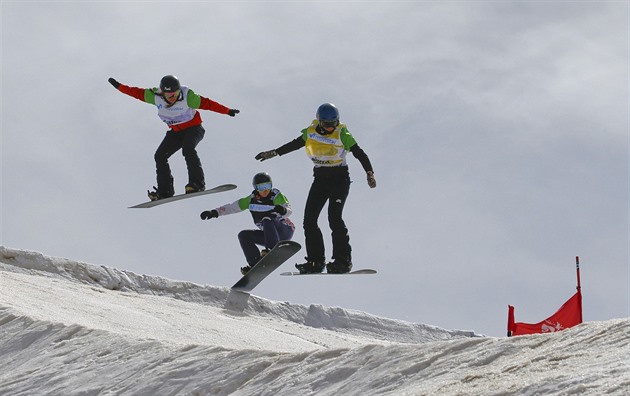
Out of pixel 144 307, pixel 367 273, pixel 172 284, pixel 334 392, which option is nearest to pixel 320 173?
pixel 367 273

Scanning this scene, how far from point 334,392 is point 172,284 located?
10346 mm

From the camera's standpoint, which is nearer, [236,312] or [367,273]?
[367,273]

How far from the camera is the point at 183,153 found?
15570mm

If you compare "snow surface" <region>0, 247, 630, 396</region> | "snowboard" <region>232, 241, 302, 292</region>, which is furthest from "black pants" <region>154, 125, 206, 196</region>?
"snow surface" <region>0, 247, 630, 396</region>

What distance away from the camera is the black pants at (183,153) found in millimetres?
15523

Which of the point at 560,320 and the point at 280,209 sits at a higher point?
the point at 280,209

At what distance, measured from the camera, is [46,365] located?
9.65 metres

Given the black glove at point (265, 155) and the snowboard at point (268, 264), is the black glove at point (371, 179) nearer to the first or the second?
the black glove at point (265, 155)

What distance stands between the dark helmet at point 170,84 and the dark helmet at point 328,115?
2303 mm

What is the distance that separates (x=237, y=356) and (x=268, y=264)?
25.7 ft

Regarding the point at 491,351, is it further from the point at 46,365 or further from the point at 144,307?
the point at 144,307

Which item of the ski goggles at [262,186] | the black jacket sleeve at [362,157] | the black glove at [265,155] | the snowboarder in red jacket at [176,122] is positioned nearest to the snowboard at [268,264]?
the ski goggles at [262,186]

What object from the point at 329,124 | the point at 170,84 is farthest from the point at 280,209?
the point at 329,124

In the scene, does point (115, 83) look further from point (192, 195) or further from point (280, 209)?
point (280, 209)
